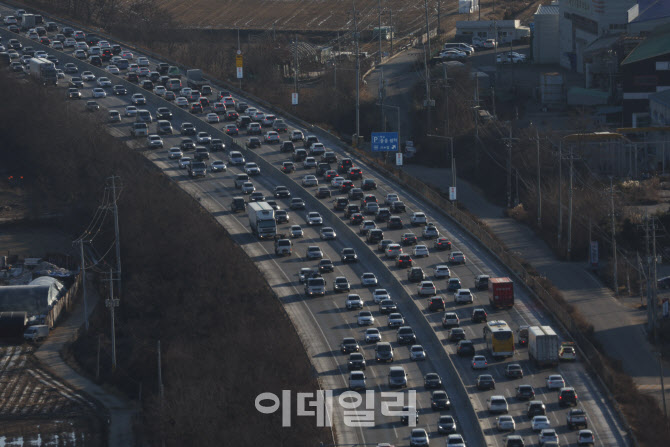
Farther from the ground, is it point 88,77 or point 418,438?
point 88,77

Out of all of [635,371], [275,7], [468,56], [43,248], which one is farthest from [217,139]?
[275,7]

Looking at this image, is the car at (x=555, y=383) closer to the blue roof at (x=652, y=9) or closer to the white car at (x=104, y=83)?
the blue roof at (x=652, y=9)

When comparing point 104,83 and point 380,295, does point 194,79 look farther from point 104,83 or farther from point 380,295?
point 380,295

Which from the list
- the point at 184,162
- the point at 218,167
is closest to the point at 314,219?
the point at 218,167

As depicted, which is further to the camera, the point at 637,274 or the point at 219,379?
the point at 637,274

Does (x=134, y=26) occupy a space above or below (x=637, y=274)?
above

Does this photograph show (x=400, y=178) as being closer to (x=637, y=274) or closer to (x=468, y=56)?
(x=637, y=274)
